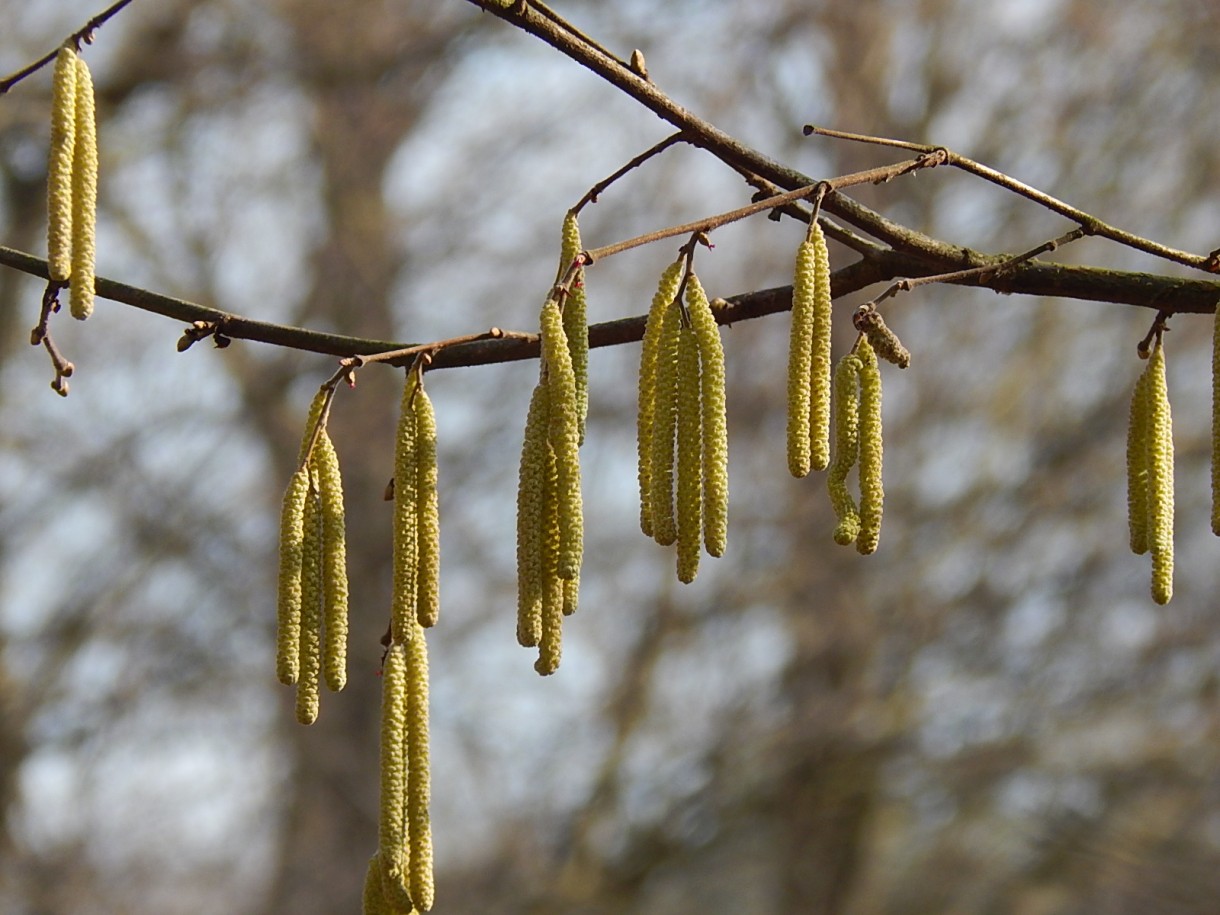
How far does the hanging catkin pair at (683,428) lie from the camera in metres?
1.87

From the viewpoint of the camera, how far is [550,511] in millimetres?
1829

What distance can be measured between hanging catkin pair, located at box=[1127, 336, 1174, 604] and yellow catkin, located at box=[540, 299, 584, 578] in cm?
76

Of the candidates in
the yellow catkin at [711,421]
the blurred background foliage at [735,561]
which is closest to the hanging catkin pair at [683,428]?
the yellow catkin at [711,421]

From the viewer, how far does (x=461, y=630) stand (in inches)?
432

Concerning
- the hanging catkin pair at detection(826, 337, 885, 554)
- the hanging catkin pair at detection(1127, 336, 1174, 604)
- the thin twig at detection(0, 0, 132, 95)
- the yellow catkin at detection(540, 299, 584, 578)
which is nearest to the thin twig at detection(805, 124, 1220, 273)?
the hanging catkin pair at detection(1127, 336, 1174, 604)

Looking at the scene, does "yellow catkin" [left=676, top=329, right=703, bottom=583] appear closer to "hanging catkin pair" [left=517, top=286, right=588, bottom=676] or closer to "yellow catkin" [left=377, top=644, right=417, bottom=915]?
"hanging catkin pair" [left=517, top=286, right=588, bottom=676]

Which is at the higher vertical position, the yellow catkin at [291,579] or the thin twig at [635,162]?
the thin twig at [635,162]

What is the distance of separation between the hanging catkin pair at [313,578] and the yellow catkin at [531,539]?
19 cm

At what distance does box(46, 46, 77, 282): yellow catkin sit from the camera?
71.1 inches

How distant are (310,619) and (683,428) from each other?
17.9 inches

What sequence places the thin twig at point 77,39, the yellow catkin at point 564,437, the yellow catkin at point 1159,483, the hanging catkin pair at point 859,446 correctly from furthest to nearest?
the yellow catkin at point 1159,483 → the hanging catkin pair at point 859,446 → the thin twig at point 77,39 → the yellow catkin at point 564,437

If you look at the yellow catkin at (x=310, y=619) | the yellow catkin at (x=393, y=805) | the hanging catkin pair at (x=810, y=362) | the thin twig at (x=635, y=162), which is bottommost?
the yellow catkin at (x=393, y=805)

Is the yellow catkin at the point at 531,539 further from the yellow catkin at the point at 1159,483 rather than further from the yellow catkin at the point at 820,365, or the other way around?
the yellow catkin at the point at 1159,483

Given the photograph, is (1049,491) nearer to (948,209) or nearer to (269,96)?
(948,209)
